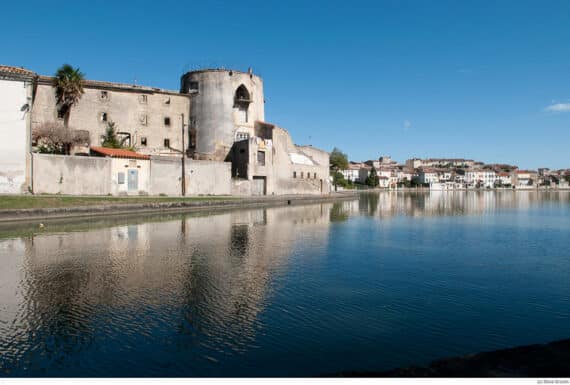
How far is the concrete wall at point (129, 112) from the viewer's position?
4066 centimetres

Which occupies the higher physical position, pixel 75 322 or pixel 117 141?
pixel 117 141

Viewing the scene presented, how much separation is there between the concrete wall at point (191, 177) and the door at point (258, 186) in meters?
3.78

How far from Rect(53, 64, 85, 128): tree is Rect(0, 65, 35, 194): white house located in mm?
11467

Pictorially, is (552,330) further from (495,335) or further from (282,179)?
(282,179)

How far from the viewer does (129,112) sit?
1777 inches

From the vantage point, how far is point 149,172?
124 ft

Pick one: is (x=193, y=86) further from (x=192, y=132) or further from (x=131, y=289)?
(x=131, y=289)

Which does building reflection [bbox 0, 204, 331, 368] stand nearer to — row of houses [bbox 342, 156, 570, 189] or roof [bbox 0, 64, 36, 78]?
roof [bbox 0, 64, 36, 78]

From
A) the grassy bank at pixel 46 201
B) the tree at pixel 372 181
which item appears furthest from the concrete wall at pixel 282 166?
the tree at pixel 372 181

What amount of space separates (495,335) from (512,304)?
2326mm

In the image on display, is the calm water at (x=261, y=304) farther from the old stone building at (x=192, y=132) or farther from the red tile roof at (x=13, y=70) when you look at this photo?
the old stone building at (x=192, y=132)

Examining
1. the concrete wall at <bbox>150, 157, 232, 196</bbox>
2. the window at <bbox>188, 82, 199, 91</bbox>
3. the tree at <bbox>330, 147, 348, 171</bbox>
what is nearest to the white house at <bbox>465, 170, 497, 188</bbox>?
the tree at <bbox>330, 147, 348, 171</bbox>

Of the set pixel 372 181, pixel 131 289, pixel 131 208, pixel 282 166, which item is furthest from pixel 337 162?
pixel 131 289
